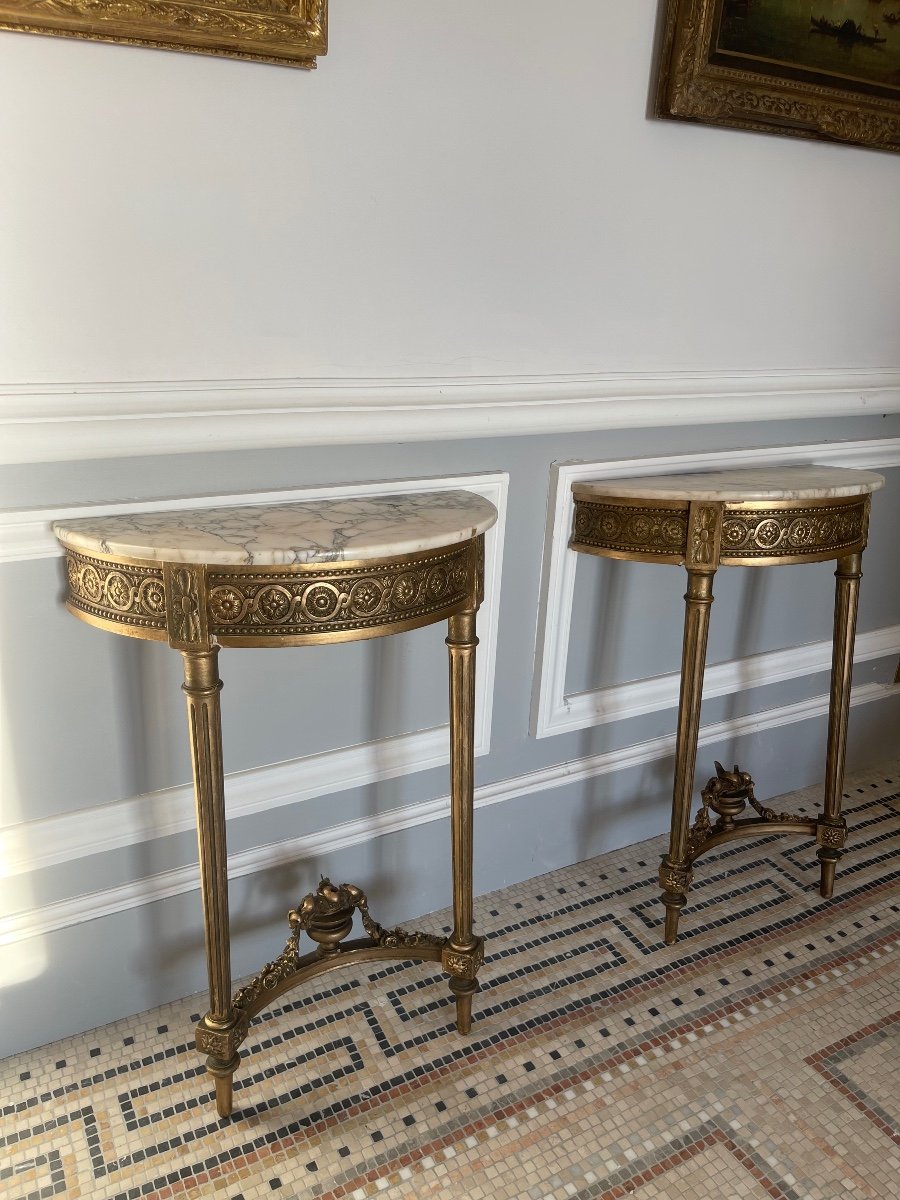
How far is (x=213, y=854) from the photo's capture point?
1257 millimetres

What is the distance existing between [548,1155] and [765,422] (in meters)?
1.37

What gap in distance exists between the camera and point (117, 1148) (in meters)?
1.32

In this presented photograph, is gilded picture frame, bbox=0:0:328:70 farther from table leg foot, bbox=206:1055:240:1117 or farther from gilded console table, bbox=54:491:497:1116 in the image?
table leg foot, bbox=206:1055:240:1117

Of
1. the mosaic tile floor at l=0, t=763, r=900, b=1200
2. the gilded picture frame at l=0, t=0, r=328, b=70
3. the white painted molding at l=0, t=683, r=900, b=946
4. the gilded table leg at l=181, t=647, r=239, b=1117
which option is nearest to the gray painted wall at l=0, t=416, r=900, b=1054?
the white painted molding at l=0, t=683, r=900, b=946

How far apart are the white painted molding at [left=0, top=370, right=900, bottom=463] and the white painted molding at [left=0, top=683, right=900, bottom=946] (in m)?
0.67

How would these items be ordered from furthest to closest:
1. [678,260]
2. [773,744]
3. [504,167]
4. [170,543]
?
[773,744]
[678,260]
[504,167]
[170,543]

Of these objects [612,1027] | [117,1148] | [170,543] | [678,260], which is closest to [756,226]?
[678,260]

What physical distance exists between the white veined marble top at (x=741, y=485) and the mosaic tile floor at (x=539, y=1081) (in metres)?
0.82

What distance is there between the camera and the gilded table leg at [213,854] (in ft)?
3.81

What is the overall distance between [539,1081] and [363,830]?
489 mm

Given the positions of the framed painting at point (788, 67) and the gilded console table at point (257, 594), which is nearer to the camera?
the gilded console table at point (257, 594)

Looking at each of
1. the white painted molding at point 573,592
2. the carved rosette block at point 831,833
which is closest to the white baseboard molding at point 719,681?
the white painted molding at point 573,592

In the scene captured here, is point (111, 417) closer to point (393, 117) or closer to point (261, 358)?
point (261, 358)

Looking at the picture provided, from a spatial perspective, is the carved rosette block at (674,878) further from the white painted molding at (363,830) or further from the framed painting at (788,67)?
the framed painting at (788,67)
